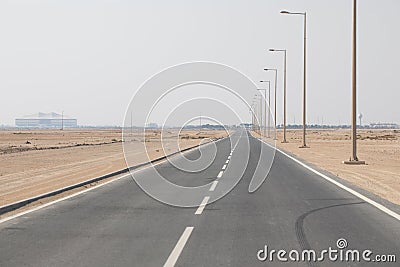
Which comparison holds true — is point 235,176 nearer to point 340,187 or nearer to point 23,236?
point 340,187

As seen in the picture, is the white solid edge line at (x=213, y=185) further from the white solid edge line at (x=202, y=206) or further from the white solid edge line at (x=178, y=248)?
the white solid edge line at (x=178, y=248)

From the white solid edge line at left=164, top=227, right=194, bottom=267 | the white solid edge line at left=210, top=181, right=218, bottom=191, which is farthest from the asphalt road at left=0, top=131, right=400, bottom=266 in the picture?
the white solid edge line at left=210, top=181, right=218, bottom=191

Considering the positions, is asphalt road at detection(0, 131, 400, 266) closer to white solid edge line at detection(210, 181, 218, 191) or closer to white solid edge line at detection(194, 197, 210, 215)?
white solid edge line at detection(194, 197, 210, 215)

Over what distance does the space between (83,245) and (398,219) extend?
6120 mm

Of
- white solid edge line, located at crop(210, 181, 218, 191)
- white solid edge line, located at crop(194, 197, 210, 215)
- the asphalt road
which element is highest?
the asphalt road

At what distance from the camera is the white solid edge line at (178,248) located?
765cm

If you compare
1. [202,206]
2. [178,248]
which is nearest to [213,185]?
[202,206]

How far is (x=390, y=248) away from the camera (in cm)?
842

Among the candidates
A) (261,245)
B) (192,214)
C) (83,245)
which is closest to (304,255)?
(261,245)

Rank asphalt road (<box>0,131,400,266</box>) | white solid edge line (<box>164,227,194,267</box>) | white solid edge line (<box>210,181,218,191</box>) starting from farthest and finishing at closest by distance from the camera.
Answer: white solid edge line (<box>210,181,218,191</box>) < asphalt road (<box>0,131,400,266</box>) < white solid edge line (<box>164,227,194,267</box>)

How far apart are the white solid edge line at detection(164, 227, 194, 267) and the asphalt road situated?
0.5 inches

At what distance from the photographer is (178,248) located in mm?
8547

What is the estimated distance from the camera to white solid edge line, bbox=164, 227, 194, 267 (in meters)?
7.65

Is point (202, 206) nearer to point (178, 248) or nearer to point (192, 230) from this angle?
point (192, 230)
